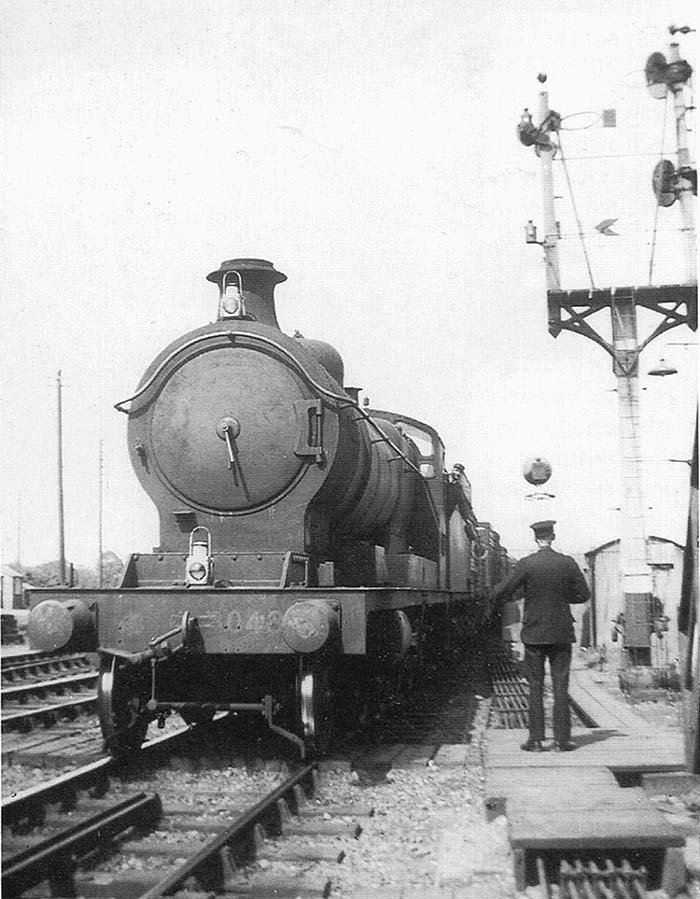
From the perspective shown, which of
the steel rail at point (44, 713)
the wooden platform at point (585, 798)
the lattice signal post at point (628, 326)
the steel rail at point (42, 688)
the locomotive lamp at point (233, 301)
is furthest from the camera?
the steel rail at point (42, 688)

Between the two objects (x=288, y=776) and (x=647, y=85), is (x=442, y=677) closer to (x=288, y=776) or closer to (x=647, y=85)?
(x=288, y=776)

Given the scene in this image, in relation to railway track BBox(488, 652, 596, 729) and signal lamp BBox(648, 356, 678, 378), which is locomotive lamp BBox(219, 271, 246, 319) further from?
railway track BBox(488, 652, 596, 729)

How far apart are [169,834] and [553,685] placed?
251 centimetres

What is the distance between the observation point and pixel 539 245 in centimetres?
951

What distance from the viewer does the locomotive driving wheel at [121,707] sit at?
654cm

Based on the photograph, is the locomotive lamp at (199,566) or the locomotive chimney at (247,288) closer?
the locomotive lamp at (199,566)

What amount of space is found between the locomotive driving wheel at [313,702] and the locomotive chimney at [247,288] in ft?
8.31

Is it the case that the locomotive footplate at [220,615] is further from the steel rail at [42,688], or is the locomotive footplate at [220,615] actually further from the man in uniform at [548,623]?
the steel rail at [42,688]

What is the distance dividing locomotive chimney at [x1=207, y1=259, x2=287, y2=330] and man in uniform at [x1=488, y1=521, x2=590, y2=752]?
2.56m

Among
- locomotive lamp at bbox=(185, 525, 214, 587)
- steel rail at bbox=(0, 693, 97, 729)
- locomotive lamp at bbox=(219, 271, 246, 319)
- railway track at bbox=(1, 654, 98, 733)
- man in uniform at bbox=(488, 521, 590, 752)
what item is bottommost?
railway track at bbox=(1, 654, 98, 733)

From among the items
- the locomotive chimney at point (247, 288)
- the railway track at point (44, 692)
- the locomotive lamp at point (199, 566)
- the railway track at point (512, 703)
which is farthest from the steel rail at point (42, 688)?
the locomotive chimney at point (247, 288)

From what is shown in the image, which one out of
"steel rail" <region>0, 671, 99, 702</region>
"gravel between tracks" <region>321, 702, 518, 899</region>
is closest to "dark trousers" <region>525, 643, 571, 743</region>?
"gravel between tracks" <region>321, 702, 518, 899</region>

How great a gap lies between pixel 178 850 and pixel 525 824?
1609mm

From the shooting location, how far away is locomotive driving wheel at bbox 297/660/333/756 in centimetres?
641
